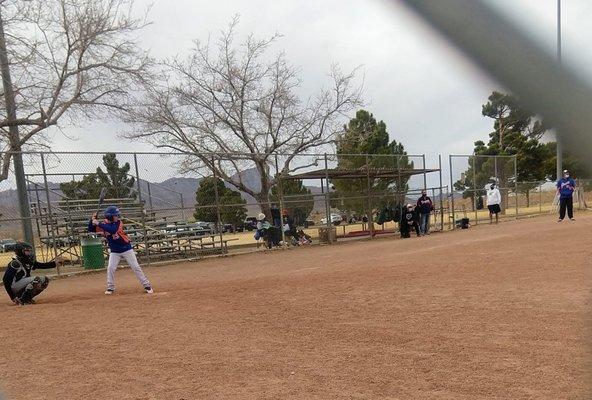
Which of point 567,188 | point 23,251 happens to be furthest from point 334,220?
point 23,251

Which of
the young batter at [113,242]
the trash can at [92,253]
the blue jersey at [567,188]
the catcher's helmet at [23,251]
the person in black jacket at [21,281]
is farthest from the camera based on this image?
the blue jersey at [567,188]

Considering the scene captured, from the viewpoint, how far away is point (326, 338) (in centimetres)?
484

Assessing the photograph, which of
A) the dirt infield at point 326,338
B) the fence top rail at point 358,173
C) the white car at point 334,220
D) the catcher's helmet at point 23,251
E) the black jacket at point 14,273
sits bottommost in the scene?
the white car at point 334,220

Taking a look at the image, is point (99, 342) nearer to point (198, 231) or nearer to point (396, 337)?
point (396, 337)

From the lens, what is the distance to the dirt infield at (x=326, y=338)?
142 inches

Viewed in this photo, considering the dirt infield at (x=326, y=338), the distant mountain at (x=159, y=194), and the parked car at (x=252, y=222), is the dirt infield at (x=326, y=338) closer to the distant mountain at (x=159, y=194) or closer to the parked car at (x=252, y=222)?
the distant mountain at (x=159, y=194)

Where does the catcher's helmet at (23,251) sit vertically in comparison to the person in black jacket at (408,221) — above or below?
above

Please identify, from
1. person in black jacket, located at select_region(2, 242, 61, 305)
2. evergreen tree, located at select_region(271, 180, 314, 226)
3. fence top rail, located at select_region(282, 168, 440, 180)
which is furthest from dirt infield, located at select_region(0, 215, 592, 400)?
fence top rail, located at select_region(282, 168, 440, 180)

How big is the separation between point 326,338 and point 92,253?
1059 centimetres

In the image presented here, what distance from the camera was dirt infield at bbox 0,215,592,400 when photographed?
3.61 meters

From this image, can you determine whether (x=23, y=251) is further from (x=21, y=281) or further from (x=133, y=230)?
(x=133, y=230)

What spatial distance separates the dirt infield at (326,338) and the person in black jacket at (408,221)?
Result: 979 centimetres

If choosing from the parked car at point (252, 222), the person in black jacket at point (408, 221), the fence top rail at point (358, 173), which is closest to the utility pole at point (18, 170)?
the fence top rail at point (358, 173)

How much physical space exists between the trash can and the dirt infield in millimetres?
4656
